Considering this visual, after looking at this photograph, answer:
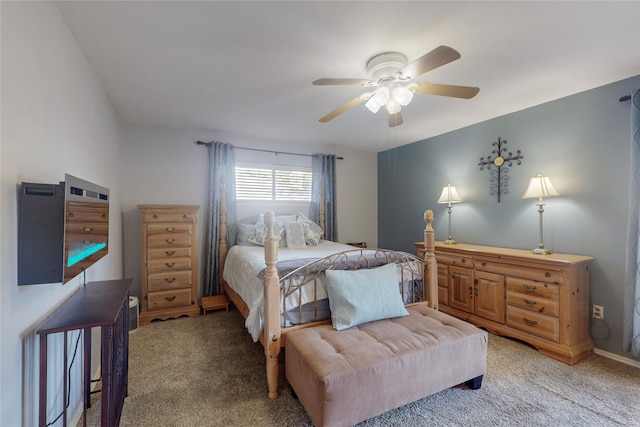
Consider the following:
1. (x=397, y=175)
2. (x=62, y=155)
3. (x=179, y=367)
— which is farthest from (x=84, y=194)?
(x=397, y=175)

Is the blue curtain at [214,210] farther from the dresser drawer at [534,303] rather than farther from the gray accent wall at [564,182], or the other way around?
the dresser drawer at [534,303]

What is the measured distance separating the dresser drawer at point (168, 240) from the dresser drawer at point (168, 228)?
0.15 feet

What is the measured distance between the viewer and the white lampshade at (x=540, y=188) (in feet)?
8.57

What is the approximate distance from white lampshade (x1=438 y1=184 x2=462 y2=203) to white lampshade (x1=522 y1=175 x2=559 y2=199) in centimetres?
83

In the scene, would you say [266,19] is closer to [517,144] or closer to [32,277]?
[32,277]

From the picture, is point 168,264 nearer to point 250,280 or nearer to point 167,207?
point 167,207

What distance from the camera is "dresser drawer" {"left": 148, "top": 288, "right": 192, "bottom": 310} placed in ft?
10.2

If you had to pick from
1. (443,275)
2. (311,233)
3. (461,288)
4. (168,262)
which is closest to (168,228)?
(168,262)

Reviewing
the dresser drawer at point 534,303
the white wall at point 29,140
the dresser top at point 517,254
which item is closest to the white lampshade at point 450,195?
the dresser top at point 517,254

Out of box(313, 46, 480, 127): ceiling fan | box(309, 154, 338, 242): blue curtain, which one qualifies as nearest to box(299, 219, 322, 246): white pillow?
box(309, 154, 338, 242): blue curtain

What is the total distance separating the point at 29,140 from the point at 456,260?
3542mm

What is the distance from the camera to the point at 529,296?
8.28 ft

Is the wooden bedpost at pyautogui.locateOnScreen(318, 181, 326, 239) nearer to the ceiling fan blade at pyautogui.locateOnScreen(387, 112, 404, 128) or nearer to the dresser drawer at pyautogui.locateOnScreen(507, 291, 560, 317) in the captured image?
the ceiling fan blade at pyautogui.locateOnScreen(387, 112, 404, 128)

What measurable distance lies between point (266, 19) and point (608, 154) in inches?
118
